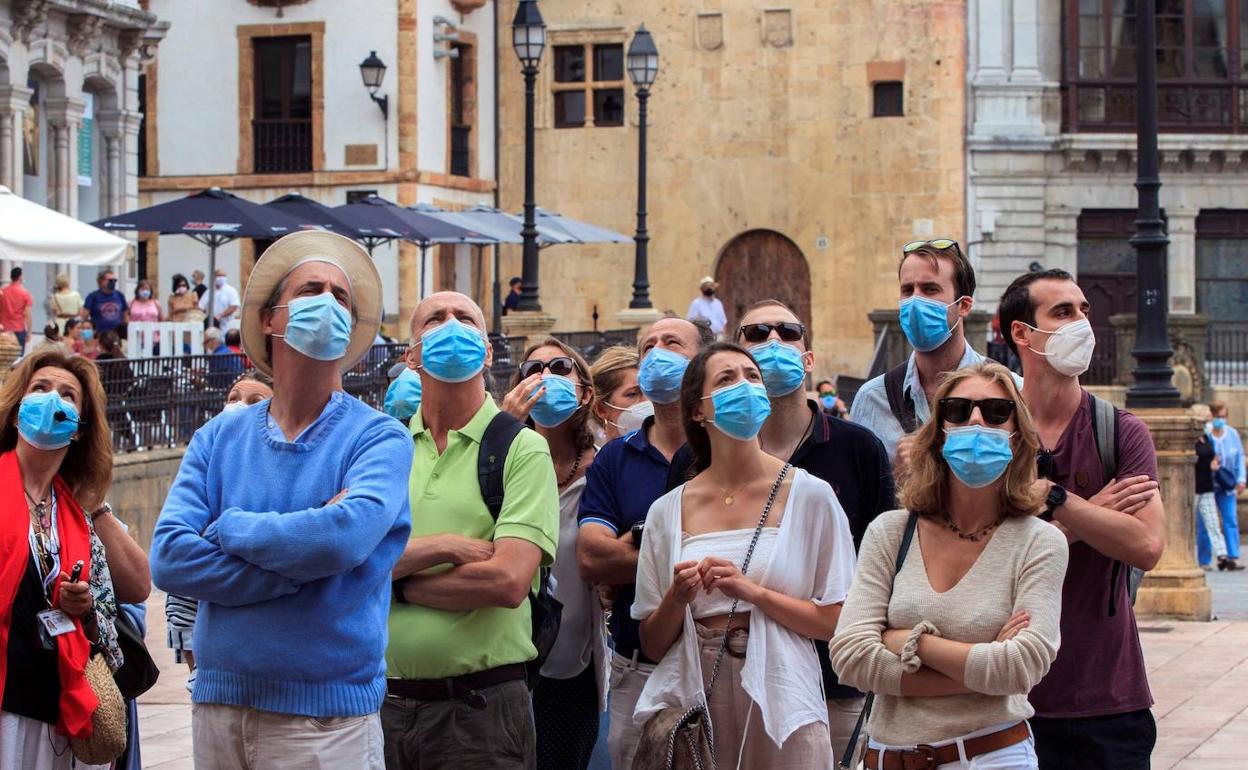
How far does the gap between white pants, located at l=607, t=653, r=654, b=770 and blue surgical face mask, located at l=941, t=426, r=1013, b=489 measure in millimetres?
1312

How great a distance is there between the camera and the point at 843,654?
489 centimetres

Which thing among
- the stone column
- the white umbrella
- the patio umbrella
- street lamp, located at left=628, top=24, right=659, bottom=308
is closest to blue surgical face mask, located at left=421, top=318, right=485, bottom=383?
the stone column

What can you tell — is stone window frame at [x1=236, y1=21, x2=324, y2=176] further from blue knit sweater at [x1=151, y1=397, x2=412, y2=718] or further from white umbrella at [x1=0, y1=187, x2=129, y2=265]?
blue knit sweater at [x1=151, y1=397, x2=412, y2=718]

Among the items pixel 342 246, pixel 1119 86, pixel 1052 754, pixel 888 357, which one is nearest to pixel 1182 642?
pixel 1052 754

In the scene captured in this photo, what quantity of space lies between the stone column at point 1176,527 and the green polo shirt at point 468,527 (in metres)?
8.88

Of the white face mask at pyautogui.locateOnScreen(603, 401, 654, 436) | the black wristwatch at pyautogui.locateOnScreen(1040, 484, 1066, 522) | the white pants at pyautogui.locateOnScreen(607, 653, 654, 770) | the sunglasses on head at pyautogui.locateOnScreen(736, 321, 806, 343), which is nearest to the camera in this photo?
the black wristwatch at pyautogui.locateOnScreen(1040, 484, 1066, 522)

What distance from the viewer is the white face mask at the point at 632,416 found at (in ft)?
23.9

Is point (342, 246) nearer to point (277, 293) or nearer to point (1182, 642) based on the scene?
point (277, 293)

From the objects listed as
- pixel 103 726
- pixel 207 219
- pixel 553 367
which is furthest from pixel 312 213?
pixel 103 726

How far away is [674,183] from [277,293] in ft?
115

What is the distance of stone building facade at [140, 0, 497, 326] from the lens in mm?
35750

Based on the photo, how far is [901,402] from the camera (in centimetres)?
650

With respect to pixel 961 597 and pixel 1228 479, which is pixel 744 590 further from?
pixel 1228 479

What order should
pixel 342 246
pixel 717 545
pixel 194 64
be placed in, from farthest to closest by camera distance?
1. pixel 194 64
2. pixel 717 545
3. pixel 342 246
